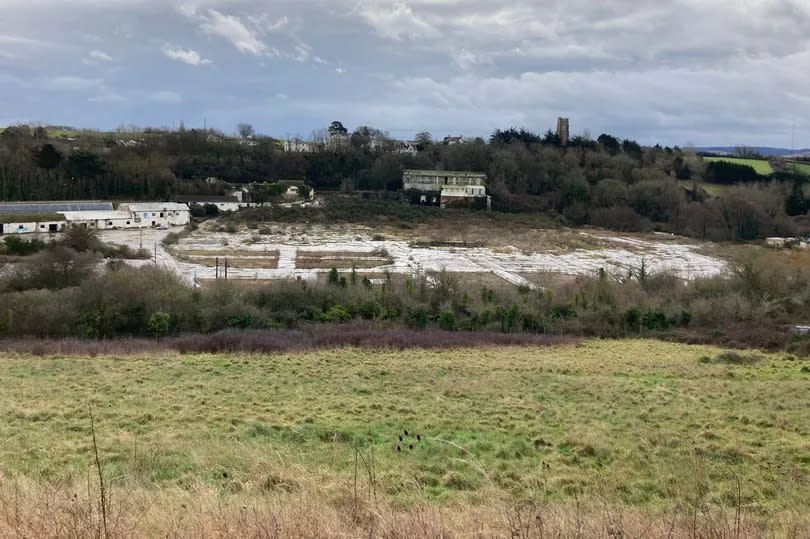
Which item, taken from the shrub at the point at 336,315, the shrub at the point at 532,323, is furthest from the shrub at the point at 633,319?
the shrub at the point at 336,315

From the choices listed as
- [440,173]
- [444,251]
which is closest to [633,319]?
[444,251]

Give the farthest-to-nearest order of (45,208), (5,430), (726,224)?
(726,224), (45,208), (5,430)

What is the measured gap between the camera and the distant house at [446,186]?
6775 cm

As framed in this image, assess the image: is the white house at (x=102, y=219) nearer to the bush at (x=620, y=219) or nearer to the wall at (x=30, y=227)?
the wall at (x=30, y=227)

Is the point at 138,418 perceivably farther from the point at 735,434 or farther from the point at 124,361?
the point at 735,434

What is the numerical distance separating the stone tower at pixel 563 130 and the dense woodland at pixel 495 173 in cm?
121

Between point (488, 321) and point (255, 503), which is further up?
point (255, 503)

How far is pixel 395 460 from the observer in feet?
25.7

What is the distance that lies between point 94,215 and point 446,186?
3495 cm

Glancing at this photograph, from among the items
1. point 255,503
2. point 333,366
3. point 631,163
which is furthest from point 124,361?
point 631,163

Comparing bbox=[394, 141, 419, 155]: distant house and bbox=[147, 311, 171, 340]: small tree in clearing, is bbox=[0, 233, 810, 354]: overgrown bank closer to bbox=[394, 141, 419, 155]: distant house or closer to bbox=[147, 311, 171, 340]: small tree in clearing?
bbox=[147, 311, 171, 340]: small tree in clearing

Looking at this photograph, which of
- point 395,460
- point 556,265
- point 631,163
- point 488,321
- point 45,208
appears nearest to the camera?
point 395,460

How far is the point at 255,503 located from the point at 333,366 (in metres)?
11.6

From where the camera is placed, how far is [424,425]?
33.0 feet
